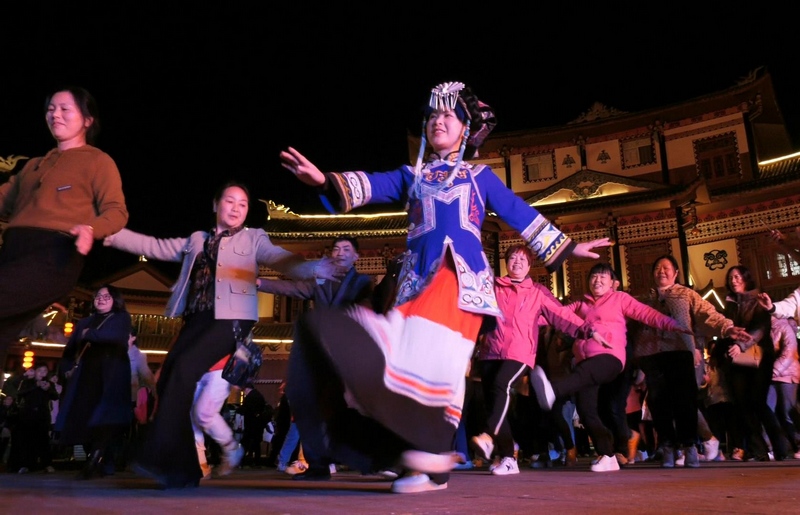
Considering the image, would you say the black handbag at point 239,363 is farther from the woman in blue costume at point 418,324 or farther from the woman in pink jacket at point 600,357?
the woman in pink jacket at point 600,357

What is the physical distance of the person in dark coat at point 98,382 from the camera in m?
5.27

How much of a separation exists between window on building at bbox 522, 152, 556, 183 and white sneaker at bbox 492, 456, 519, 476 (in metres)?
19.5

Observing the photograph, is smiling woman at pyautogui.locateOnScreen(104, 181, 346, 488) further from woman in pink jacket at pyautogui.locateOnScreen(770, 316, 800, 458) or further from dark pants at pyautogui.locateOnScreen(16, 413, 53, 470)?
dark pants at pyautogui.locateOnScreen(16, 413, 53, 470)

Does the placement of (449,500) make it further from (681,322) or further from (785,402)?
(785,402)

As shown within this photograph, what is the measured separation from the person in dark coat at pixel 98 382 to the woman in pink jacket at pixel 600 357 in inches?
143

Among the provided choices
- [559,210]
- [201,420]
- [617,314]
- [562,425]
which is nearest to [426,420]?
[201,420]

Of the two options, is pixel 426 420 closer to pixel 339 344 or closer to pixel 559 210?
pixel 339 344

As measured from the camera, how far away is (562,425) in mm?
6621

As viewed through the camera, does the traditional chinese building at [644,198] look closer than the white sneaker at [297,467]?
No

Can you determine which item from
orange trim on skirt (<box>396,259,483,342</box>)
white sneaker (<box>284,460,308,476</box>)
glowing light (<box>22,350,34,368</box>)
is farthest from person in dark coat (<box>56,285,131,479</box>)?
glowing light (<box>22,350,34,368</box>)

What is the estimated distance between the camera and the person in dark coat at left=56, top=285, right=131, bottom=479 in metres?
5.27

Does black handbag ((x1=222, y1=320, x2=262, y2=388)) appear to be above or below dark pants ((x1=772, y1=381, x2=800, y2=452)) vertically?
above

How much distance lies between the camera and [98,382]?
5.41m

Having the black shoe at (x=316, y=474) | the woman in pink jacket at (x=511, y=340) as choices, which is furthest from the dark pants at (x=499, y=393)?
the black shoe at (x=316, y=474)
